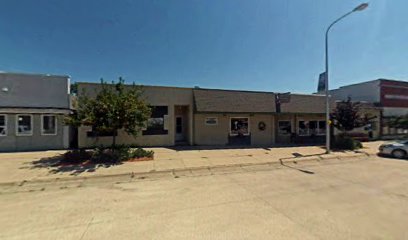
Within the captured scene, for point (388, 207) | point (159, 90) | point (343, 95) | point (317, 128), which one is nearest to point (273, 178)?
point (388, 207)

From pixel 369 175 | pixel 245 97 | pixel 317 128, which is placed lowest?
pixel 369 175

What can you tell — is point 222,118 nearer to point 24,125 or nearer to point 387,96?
point 24,125

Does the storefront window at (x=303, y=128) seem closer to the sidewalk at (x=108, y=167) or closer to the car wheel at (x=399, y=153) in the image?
the car wheel at (x=399, y=153)

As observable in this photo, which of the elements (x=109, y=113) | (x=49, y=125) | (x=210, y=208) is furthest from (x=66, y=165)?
(x=210, y=208)

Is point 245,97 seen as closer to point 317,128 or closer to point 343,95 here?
point 317,128

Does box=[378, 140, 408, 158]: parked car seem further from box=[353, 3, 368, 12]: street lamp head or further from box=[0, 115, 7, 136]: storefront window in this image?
box=[0, 115, 7, 136]: storefront window

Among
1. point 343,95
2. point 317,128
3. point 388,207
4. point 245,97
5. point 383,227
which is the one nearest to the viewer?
point 383,227

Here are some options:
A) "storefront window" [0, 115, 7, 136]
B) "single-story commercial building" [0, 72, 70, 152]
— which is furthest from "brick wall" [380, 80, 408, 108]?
"storefront window" [0, 115, 7, 136]

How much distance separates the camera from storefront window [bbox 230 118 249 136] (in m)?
18.3

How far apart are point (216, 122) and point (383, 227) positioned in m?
13.7

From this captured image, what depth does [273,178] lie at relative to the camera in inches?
334

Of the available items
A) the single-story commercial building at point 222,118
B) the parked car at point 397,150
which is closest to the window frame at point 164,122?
the single-story commercial building at point 222,118

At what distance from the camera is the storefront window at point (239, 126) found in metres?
18.3

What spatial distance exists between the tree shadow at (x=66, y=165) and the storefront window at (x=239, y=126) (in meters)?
10.1
